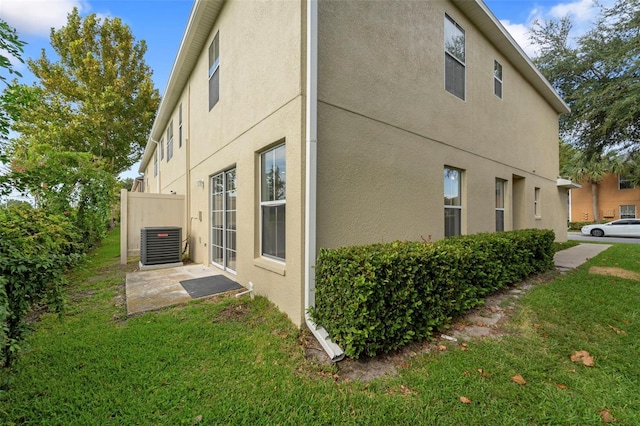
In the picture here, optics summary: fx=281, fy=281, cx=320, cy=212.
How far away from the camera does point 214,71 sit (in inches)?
270

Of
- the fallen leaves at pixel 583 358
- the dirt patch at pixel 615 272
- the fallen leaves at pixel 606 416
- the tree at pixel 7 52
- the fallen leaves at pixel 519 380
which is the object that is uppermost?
the tree at pixel 7 52

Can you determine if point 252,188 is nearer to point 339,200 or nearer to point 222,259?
point 339,200

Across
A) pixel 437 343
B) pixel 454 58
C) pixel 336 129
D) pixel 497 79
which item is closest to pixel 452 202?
Result: pixel 454 58

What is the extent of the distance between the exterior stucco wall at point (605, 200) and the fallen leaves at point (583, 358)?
3349cm

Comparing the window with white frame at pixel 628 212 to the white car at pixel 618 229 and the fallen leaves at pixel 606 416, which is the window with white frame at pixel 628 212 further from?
the fallen leaves at pixel 606 416

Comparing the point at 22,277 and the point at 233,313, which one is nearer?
the point at 22,277

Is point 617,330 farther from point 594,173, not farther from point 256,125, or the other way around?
point 594,173

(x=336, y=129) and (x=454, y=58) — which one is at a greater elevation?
(x=454, y=58)

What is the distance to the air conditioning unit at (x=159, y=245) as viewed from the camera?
6996mm

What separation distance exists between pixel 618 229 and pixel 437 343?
25.0 metres

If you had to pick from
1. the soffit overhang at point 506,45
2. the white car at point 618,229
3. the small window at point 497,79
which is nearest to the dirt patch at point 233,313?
the soffit overhang at point 506,45

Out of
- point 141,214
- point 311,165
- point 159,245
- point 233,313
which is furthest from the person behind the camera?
point 141,214

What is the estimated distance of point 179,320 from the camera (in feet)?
12.5

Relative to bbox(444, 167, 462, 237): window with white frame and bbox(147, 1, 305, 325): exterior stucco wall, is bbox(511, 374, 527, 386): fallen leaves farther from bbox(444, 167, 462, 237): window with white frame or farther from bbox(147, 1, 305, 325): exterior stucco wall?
bbox(444, 167, 462, 237): window with white frame
